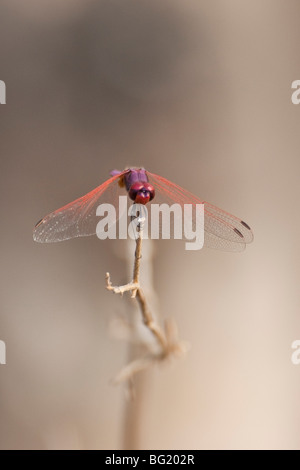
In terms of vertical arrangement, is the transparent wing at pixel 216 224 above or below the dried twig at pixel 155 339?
above

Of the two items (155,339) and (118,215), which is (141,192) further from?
(155,339)

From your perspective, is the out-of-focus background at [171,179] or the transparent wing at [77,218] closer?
the transparent wing at [77,218]

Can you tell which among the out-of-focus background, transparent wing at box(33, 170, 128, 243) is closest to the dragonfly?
transparent wing at box(33, 170, 128, 243)

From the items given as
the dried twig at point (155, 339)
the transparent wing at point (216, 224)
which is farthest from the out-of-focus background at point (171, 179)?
the transparent wing at point (216, 224)

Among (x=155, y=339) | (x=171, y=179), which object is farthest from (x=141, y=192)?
(x=171, y=179)

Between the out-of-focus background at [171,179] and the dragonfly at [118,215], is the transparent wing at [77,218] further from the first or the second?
the out-of-focus background at [171,179]
